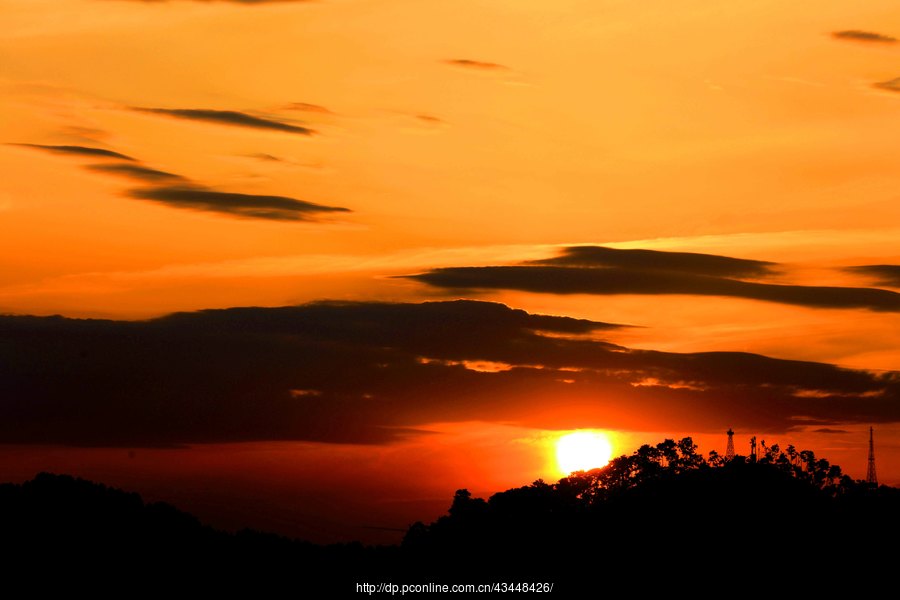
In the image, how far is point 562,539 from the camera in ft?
481

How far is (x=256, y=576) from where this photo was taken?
154 m

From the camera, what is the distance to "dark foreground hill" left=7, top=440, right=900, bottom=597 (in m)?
134

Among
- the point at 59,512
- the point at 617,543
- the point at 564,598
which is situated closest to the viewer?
the point at 564,598

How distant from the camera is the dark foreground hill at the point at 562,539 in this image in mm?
134125

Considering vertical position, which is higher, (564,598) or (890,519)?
(890,519)

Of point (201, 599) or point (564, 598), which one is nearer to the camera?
point (564, 598)

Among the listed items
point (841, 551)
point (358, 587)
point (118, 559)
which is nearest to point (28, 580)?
point (118, 559)

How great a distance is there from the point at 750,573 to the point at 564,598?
58.9 ft

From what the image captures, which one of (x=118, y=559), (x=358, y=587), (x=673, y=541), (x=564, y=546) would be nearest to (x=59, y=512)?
(x=118, y=559)

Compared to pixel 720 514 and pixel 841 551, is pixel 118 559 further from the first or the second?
pixel 841 551

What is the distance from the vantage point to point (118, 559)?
160875 millimetres

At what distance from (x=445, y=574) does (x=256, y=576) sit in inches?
927

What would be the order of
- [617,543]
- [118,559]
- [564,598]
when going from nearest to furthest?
1. [564,598]
2. [617,543]
3. [118,559]

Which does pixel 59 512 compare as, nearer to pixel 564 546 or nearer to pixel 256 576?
pixel 256 576
